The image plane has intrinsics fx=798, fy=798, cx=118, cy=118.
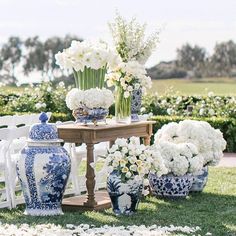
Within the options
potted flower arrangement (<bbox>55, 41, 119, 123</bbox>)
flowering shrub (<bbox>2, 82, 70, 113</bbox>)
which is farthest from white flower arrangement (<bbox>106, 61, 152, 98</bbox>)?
flowering shrub (<bbox>2, 82, 70, 113</bbox>)

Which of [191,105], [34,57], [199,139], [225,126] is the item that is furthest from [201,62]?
[199,139]

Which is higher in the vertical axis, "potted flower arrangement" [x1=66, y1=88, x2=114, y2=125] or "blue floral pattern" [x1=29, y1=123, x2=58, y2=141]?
"potted flower arrangement" [x1=66, y1=88, x2=114, y2=125]

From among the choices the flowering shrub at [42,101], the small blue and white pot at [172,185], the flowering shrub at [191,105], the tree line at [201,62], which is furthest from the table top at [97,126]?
the tree line at [201,62]

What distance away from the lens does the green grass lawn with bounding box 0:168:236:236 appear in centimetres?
756

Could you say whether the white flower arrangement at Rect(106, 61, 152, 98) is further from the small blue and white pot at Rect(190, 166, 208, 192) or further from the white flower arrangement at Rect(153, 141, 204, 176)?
the small blue and white pot at Rect(190, 166, 208, 192)

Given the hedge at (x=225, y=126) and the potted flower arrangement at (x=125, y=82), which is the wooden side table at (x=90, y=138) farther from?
the hedge at (x=225, y=126)

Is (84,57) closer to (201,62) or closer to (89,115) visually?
(89,115)

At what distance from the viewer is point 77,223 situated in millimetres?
7516

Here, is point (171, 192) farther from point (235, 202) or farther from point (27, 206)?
point (27, 206)

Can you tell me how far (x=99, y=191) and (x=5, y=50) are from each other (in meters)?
25.1

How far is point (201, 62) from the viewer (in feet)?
118

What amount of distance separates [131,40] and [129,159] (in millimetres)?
1785

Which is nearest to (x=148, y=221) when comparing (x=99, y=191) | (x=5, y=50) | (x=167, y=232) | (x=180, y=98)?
(x=167, y=232)

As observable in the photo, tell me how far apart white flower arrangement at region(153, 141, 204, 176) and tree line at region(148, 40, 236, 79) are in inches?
1003
